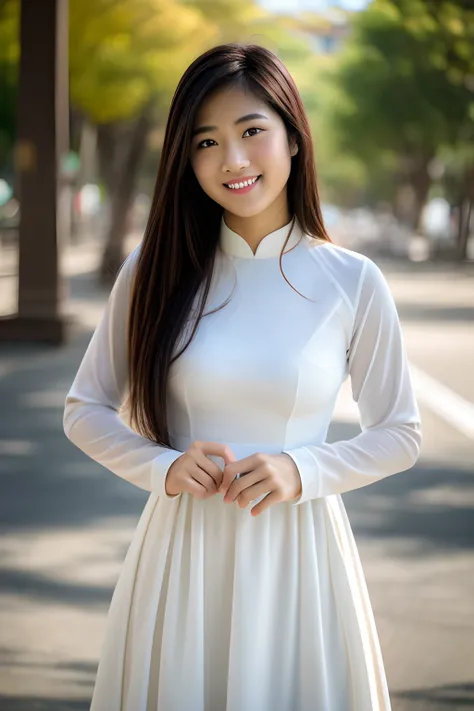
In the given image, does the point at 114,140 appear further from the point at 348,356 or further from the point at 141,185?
the point at 141,185

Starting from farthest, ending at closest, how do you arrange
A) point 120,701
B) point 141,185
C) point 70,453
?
point 141,185 → point 70,453 → point 120,701

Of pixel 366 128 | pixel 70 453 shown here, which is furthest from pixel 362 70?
pixel 70 453

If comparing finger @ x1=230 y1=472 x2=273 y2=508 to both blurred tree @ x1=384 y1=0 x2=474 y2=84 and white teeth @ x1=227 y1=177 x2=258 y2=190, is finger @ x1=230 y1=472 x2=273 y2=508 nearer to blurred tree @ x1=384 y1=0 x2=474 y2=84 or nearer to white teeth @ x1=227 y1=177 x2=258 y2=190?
white teeth @ x1=227 y1=177 x2=258 y2=190

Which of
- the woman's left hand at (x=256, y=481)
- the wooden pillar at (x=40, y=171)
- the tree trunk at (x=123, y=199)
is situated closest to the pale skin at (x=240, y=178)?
the woman's left hand at (x=256, y=481)

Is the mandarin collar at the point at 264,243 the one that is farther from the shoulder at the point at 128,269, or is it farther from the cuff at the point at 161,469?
the cuff at the point at 161,469

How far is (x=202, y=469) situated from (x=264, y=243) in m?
0.46

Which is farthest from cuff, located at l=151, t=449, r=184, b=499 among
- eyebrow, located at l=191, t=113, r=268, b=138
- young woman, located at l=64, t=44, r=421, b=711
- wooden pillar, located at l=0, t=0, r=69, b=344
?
wooden pillar, located at l=0, t=0, r=69, b=344

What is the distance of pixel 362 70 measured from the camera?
140 ft

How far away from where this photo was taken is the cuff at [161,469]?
86.0 inches

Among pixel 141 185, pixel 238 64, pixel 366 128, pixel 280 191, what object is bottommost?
pixel 280 191

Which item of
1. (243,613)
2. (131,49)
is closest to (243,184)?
(243,613)

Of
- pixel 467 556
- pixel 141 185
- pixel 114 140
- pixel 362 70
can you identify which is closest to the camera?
pixel 467 556

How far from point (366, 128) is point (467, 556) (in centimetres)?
3996

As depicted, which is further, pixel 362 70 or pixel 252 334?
pixel 362 70
